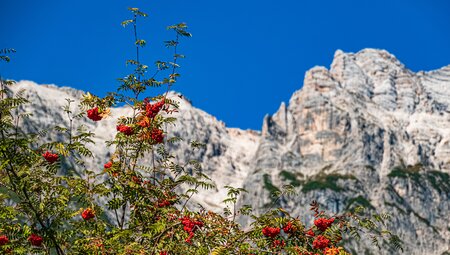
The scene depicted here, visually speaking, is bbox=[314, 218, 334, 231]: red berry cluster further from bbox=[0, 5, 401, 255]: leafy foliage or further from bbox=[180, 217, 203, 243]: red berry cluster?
bbox=[180, 217, 203, 243]: red berry cluster

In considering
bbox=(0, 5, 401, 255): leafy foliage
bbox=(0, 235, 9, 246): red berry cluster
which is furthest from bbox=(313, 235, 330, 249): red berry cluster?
bbox=(0, 235, 9, 246): red berry cluster

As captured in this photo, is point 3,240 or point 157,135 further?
point 157,135

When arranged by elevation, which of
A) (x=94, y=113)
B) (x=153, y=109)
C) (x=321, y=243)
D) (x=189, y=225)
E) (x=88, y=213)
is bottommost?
(x=189, y=225)

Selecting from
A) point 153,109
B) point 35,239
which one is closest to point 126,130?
point 153,109

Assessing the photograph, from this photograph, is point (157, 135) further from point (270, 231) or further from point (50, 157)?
Answer: point (270, 231)

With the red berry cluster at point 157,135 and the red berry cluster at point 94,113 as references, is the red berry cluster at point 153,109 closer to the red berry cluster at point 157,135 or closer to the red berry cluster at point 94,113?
the red berry cluster at point 157,135

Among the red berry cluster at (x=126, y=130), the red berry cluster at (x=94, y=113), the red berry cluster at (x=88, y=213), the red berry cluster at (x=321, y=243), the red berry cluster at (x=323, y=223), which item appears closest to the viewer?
the red berry cluster at (x=321, y=243)

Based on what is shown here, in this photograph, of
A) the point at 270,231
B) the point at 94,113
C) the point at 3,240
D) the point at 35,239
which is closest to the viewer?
the point at 3,240

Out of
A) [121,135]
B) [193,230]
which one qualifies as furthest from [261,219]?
[121,135]

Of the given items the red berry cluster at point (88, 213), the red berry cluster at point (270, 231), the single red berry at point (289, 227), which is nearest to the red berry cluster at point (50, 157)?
the red berry cluster at point (88, 213)

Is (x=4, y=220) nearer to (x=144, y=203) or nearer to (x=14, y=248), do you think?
(x=14, y=248)

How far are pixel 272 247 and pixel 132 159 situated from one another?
5016mm

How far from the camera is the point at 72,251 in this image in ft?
53.5

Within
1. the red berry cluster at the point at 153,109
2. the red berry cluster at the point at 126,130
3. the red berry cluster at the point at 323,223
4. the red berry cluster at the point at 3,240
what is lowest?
the red berry cluster at the point at 3,240
